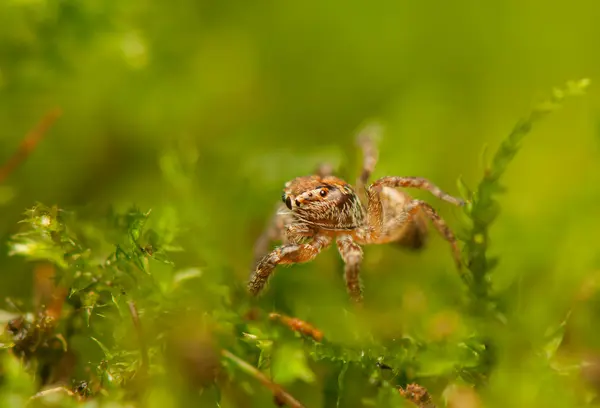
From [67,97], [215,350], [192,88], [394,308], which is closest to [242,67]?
[192,88]

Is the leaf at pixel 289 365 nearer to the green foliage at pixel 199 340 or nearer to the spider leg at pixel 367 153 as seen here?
the green foliage at pixel 199 340

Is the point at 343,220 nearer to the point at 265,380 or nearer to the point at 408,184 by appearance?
the point at 408,184

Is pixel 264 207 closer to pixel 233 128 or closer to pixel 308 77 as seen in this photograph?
pixel 233 128

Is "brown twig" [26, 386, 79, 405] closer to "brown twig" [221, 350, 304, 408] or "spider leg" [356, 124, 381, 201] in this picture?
"brown twig" [221, 350, 304, 408]

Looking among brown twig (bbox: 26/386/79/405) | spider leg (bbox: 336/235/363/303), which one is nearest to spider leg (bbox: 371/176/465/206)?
spider leg (bbox: 336/235/363/303)

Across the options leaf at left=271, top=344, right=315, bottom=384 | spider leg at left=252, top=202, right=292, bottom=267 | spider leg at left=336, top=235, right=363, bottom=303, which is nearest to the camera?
leaf at left=271, top=344, right=315, bottom=384
